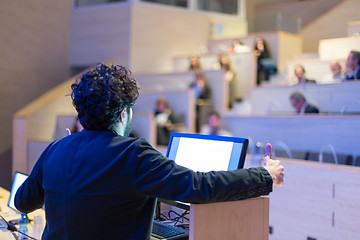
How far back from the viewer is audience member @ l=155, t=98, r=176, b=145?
571 centimetres

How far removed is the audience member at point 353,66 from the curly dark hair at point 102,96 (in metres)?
2.80

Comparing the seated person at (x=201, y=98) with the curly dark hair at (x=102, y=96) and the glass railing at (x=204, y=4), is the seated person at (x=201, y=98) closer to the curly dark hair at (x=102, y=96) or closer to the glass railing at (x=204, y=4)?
the glass railing at (x=204, y=4)

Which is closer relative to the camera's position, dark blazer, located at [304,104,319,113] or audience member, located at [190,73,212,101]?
dark blazer, located at [304,104,319,113]

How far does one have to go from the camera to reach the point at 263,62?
7469mm

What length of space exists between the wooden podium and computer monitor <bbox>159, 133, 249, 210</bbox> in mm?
139

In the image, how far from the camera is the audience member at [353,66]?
3.64m

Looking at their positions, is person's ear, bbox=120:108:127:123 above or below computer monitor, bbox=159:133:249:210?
above

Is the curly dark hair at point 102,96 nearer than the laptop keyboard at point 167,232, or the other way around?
the curly dark hair at point 102,96

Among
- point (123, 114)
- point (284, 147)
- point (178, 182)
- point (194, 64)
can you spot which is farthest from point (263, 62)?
point (178, 182)

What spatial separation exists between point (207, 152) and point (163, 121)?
14.0ft

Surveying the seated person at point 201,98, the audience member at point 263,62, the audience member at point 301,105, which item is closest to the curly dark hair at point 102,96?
the audience member at point 301,105

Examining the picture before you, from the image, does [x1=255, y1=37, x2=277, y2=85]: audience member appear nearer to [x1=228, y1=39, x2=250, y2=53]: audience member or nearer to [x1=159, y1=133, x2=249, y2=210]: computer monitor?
[x1=228, y1=39, x2=250, y2=53]: audience member

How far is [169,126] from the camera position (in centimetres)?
577

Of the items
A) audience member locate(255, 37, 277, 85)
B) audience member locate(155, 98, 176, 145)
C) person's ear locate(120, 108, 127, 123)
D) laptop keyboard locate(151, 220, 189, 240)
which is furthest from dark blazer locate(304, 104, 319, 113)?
person's ear locate(120, 108, 127, 123)
